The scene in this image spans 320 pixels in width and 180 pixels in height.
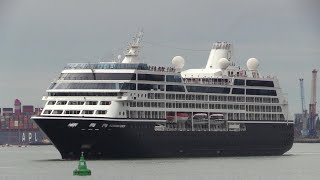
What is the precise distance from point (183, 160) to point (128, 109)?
23.6 feet

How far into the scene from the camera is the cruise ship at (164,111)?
336 ft

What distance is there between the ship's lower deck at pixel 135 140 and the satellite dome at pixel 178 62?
9.49m

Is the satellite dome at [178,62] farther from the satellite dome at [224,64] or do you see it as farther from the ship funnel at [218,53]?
the ship funnel at [218,53]

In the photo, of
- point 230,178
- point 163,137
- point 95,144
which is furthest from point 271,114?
point 230,178

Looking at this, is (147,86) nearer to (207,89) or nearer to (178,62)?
(207,89)

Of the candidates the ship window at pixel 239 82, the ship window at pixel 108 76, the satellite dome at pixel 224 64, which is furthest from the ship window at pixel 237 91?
the ship window at pixel 108 76

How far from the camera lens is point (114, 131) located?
102375 millimetres

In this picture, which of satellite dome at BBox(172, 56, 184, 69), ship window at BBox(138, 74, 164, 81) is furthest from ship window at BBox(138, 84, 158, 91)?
satellite dome at BBox(172, 56, 184, 69)

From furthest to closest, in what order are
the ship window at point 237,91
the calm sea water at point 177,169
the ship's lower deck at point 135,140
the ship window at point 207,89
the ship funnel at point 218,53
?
the ship funnel at point 218,53
the ship window at point 237,91
the ship window at point 207,89
the ship's lower deck at point 135,140
the calm sea water at point 177,169

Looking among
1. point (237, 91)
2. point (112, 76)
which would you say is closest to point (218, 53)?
point (237, 91)

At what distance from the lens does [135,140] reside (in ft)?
341

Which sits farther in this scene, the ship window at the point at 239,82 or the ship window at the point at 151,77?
the ship window at the point at 239,82

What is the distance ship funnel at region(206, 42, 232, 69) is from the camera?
124 m

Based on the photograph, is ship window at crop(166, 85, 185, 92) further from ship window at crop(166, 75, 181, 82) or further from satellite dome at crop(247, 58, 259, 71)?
satellite dome at crop(247, 58, 259, 71)
